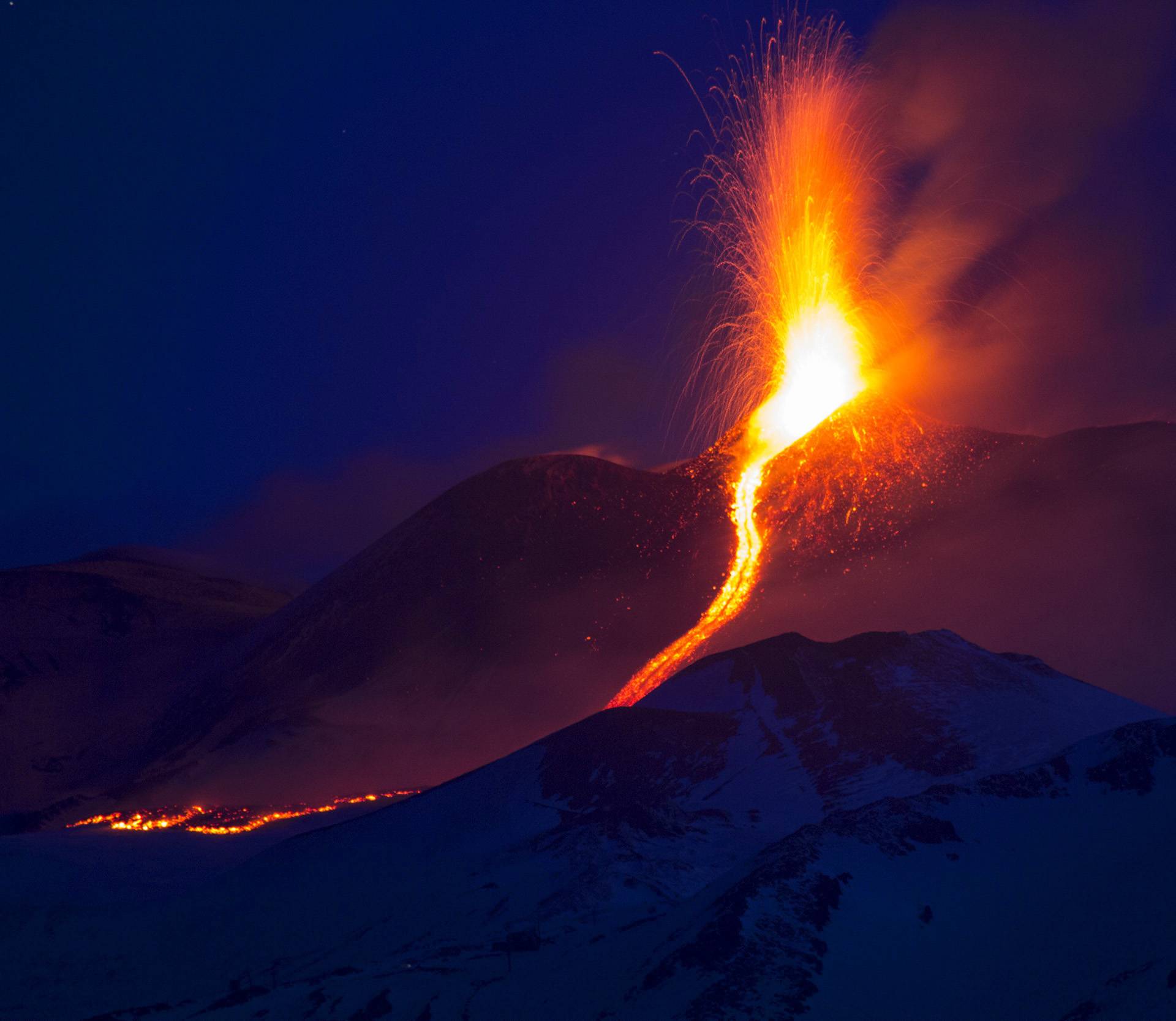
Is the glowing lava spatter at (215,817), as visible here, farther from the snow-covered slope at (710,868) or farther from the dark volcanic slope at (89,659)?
the dark volcanic slope at (89,659)

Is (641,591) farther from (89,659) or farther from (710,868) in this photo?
(89,659)

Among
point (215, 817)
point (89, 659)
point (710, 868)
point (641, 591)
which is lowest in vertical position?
point (710, 868)

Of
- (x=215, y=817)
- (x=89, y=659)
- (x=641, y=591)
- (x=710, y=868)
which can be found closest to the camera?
(x=710, y=868)

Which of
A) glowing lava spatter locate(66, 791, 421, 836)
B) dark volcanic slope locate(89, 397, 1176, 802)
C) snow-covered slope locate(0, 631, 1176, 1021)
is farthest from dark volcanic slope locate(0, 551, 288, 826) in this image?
Answer: snow-covered slope locate(0, 631, 1176, 1021)

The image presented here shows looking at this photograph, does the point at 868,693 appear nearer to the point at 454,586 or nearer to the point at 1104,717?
the point at 1104,717

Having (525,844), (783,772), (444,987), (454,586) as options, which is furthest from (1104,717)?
(454,586)

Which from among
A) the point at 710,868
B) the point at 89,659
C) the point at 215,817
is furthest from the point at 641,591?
the point at 89,659
